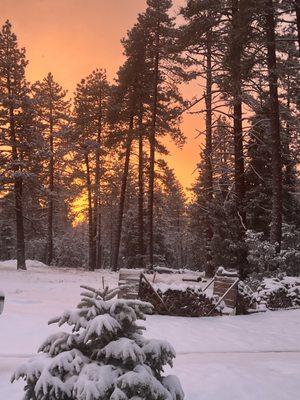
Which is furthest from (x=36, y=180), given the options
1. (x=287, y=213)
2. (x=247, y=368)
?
(x=247, y=368)

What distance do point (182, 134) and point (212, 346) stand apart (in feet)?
66.0

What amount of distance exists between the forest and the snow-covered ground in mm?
4569

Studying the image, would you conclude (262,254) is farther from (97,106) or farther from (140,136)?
(97,106)

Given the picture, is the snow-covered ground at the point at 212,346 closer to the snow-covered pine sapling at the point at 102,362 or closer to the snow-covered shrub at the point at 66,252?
the snow-covered pine sapling at the point at 102,362

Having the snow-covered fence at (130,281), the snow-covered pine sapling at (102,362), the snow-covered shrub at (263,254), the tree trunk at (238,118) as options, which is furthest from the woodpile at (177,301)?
A: the snow-covered pine sapling at (102,362)

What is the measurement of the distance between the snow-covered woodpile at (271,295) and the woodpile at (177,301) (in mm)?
1603

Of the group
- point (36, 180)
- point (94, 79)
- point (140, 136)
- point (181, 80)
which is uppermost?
point (94, 79)

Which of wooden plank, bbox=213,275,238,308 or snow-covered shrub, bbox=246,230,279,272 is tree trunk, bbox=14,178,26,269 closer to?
snow-covered shrub, bbox=246,230,279,272

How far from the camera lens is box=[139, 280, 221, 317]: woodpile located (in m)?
13.0

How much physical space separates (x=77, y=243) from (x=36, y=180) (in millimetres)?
44207

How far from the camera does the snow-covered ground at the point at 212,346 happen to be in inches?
258

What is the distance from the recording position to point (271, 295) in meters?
14.9

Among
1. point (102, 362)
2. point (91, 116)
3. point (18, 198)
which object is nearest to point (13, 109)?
point (18, 198)

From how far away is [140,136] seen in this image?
2953cm
